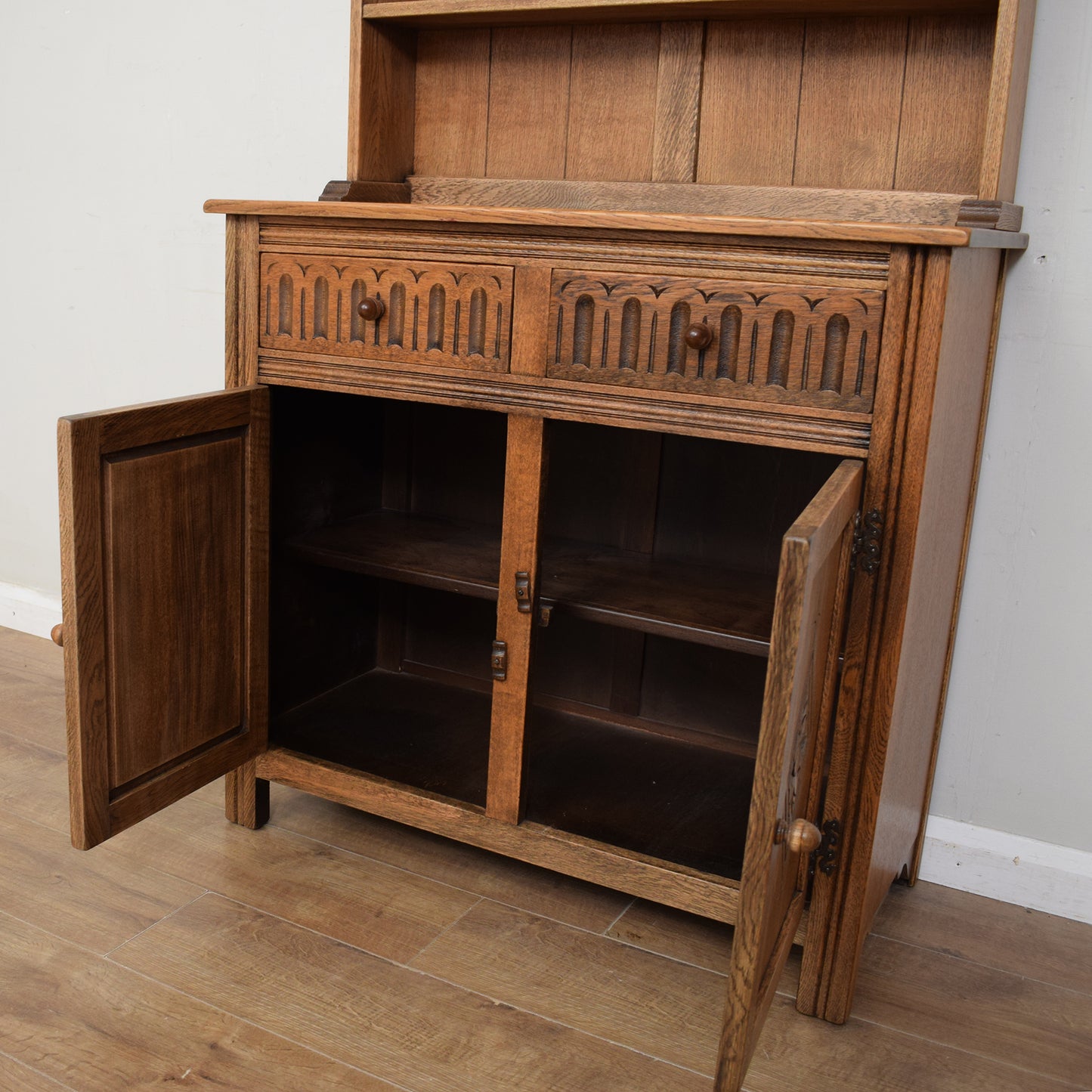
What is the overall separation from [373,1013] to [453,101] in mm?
Answer: 1596

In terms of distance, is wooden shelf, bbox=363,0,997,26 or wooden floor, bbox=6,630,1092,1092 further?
wooden shelf, bbox=363,0,997,26

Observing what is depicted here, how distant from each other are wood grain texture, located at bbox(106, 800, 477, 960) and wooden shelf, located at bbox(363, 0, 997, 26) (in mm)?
1473

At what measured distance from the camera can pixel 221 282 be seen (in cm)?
259

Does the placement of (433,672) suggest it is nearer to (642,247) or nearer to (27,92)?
(642,247)

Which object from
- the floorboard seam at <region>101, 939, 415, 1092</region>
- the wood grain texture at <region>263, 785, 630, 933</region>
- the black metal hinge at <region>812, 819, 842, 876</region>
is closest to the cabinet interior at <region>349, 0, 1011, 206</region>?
the black metal hinge at <region>812, 819, 842, 876</region>

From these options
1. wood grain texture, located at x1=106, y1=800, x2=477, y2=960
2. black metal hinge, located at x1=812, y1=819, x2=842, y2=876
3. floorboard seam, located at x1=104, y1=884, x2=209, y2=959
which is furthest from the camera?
wood grain texture, located at x1=106, y1=800, x2=477, y2=960

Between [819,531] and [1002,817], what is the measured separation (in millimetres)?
1174

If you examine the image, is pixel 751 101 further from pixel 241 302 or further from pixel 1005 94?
pixel 241 302

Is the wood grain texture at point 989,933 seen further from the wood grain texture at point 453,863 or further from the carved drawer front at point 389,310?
the carved drawer front at point 389,310

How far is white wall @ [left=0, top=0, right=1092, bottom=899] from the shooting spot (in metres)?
1.84

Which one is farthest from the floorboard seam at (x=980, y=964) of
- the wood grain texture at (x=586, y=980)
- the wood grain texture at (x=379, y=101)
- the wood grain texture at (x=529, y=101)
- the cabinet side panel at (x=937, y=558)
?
the wood grain texture at (x=379, y=101)

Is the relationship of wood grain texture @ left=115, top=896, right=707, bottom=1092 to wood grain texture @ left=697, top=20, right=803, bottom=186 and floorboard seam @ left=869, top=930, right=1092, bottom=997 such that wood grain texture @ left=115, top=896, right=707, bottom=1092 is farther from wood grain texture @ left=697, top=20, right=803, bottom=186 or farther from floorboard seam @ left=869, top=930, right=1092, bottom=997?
wood grain texture @ left=697, top=20, right=803, bottom=186

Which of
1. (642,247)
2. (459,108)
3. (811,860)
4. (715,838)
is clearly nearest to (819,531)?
(642,247)

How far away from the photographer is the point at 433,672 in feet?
8.20
